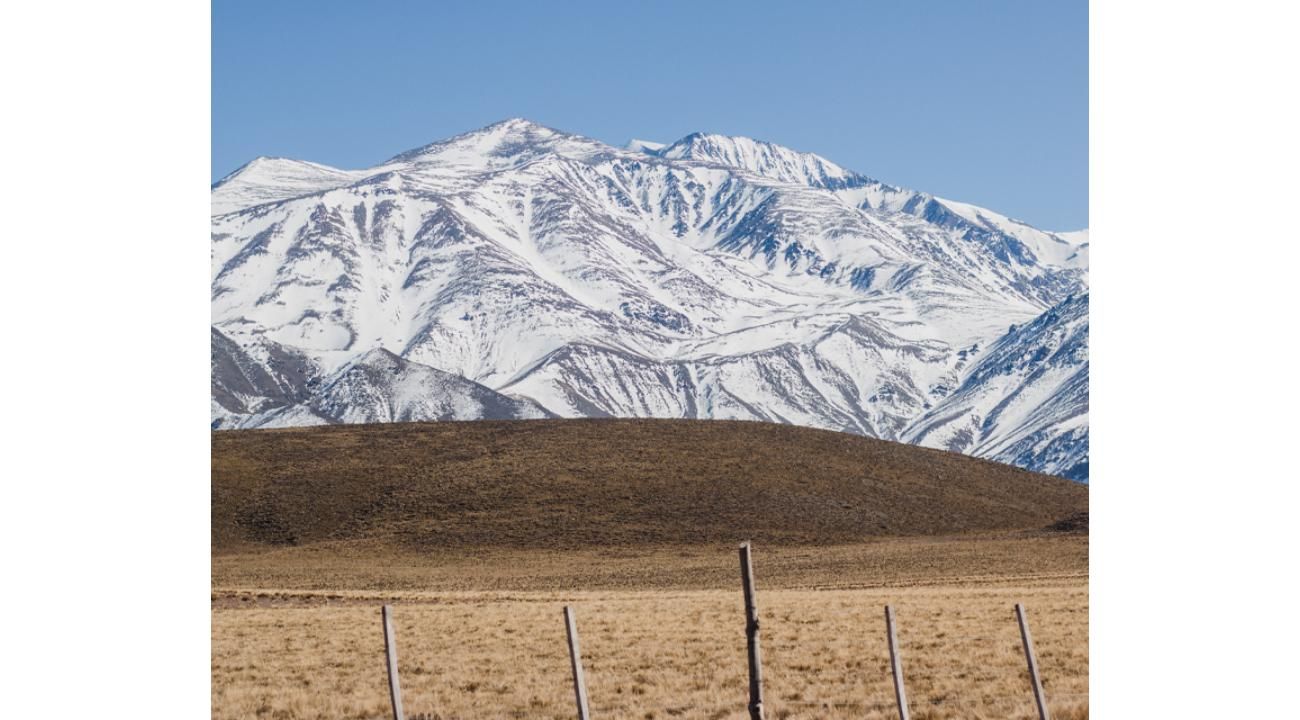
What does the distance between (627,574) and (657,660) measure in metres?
49.7

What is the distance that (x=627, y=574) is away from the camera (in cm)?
7394

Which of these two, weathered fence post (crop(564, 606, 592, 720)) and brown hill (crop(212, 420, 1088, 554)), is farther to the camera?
brown hill (crop(212, 420, 1088, 554))

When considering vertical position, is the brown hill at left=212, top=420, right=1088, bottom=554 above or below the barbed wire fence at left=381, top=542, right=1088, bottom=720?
above

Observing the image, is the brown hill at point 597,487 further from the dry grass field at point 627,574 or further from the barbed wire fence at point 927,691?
the barbed wire fence at point 927,691

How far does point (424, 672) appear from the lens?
2369cm

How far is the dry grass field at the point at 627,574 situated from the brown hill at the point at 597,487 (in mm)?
289

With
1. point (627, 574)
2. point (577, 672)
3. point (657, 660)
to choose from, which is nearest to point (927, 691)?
point (657, 660)

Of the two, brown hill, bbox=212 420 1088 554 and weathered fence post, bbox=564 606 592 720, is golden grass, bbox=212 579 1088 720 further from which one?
brown hill, bbox=212 420 1088 554

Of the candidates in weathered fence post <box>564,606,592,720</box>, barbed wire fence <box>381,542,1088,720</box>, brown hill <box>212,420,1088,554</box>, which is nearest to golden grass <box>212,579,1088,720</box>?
barbed wire fence <box>381,542,1088,720</box>

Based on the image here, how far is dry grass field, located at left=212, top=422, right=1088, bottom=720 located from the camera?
20.9 m

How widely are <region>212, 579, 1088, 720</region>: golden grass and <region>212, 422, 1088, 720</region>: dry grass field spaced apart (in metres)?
0.09
